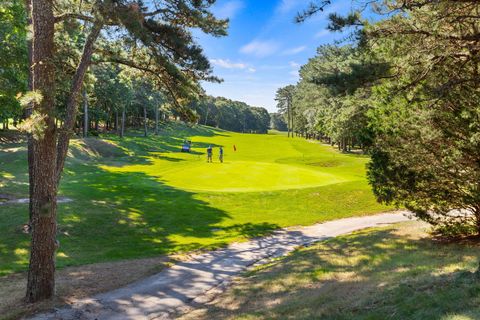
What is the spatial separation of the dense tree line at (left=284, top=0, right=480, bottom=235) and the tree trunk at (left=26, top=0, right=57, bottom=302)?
21.9 feet

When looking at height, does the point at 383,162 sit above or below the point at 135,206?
above

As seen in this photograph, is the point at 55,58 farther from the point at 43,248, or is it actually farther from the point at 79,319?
the point at 79,319

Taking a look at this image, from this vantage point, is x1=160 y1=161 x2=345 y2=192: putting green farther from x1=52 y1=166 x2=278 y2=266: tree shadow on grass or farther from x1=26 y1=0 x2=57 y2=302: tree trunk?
x1=26 y1=0 x2=57 y2=302: tree trunk

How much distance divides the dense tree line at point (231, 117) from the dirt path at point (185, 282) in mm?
119714

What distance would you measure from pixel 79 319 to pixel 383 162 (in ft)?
33.4

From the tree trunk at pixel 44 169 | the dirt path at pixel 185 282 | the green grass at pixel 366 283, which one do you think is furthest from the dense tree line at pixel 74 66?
the green grass at pixel 366 283

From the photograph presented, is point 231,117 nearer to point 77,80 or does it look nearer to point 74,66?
point 74,66

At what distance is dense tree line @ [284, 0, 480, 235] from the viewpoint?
29.7 feet

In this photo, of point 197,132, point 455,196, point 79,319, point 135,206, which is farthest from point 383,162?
point 197,132

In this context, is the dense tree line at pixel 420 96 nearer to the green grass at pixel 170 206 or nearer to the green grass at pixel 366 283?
the green grass at pixel 366 283

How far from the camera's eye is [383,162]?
12.8m

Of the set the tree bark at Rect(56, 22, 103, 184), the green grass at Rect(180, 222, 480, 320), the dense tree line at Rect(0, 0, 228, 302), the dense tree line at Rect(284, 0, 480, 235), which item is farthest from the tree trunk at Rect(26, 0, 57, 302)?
the dense tree line at Rect(284, 0, 480, 235)

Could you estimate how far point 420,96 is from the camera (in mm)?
10812

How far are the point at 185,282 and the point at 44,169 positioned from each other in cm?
537
